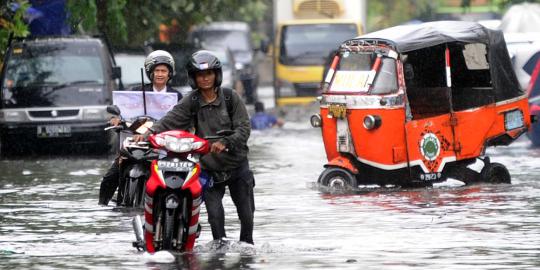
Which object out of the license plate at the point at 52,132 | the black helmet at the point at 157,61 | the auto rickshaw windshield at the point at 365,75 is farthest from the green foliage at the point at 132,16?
the black helmet at the point at 157,61

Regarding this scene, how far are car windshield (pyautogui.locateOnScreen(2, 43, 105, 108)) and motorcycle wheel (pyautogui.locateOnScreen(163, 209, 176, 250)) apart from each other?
13.4m

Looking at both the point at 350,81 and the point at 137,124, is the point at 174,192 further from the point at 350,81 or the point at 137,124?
the point at 350,81

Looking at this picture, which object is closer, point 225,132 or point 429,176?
point 225,132

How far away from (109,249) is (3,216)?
11.2 feet

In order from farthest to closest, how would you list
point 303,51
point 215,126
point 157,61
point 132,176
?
point 303,51, point 132,176, point 157,61, point 215,126

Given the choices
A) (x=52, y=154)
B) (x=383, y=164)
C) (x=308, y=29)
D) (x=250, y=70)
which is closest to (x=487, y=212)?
(x=383, y=164)

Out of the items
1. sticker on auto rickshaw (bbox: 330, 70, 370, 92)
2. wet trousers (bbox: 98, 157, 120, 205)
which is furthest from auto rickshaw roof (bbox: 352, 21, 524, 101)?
wet trousers (bbox: 98, 157, 120, 205)

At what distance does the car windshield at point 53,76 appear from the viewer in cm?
2480

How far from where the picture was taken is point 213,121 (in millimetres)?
11750

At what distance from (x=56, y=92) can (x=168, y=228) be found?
44.9 ft

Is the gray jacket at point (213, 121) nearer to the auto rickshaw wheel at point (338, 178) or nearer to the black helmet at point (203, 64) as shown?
the black helmet at point (203, 64)

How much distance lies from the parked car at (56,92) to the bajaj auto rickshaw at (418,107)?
23.5 ft

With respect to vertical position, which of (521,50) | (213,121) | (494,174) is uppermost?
(213,121)

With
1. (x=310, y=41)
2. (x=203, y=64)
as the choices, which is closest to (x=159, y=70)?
(x=203, y=64)
